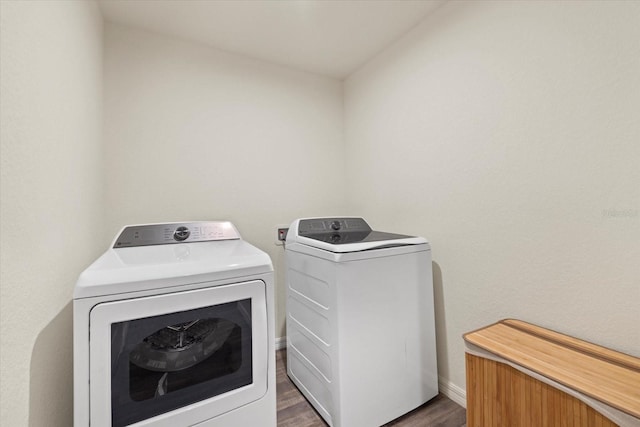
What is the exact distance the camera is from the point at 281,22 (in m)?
1.71

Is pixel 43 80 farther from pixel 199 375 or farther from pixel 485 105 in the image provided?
pixel 485 105

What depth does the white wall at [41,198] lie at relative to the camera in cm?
69

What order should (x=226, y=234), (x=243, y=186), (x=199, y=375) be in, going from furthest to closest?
(x=243, y=186) < (x=226, y=234) < (x=199, y=375)

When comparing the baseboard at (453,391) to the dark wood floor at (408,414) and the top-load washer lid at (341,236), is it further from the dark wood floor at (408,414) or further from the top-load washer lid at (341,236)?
the top-load washer lid at (341,236)

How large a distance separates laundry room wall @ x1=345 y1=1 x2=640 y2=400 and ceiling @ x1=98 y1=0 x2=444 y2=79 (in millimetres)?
207

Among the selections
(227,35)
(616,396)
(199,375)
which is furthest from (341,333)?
(227,35)

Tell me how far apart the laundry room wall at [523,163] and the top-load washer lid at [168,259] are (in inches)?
44.5

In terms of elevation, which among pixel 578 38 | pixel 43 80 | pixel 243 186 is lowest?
pixel 243 186

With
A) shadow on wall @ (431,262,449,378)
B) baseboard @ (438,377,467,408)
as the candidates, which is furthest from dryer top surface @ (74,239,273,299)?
baseboard @ (438,377,467,408)

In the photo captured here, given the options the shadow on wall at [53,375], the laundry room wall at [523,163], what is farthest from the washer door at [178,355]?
the laundry room wall at [523,163]

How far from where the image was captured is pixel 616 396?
73 centimetres

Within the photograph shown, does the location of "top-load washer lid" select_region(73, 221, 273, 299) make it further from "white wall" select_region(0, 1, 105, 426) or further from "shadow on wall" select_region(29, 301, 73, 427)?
"shadow on wall" select_region(29, 301, 73, 427)

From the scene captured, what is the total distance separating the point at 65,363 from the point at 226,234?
2.83ft

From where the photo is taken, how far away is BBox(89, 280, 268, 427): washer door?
0.84m
